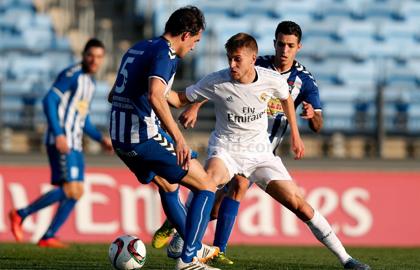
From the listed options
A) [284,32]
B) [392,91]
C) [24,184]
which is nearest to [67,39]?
[24,184]

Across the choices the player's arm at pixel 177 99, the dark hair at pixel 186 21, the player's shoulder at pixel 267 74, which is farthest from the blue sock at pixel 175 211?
the dark hair at pixel 186 21

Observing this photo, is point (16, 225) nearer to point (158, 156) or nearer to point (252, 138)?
point (252, 138)

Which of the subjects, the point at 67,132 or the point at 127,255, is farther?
the point at 67,132

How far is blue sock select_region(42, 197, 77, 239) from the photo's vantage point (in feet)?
40.5

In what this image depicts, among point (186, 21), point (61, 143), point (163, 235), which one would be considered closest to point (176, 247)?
point (163, 235)

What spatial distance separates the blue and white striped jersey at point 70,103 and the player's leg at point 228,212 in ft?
11.8

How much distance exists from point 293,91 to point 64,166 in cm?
390

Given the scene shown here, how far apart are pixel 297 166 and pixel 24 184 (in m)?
4.17

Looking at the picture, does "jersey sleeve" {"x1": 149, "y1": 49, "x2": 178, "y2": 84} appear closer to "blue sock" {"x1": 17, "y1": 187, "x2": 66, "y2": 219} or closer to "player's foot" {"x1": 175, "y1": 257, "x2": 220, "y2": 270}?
"player's foot" {"x1": 175, "y1": 257, "x2": 220, "y2": 270}

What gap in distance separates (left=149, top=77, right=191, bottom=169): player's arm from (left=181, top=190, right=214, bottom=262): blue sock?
45cm

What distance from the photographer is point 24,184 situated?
15.1 m

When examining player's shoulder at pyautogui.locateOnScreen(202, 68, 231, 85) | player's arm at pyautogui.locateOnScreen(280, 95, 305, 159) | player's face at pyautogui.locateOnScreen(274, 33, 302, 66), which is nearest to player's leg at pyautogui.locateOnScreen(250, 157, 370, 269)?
player's arm at pyautogui.locateOnScreen(280, 95, 305, 159)

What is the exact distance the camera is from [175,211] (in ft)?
27.8

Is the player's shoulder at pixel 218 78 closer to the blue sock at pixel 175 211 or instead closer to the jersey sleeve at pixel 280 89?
the jersey sleeve at pixel 280 89
